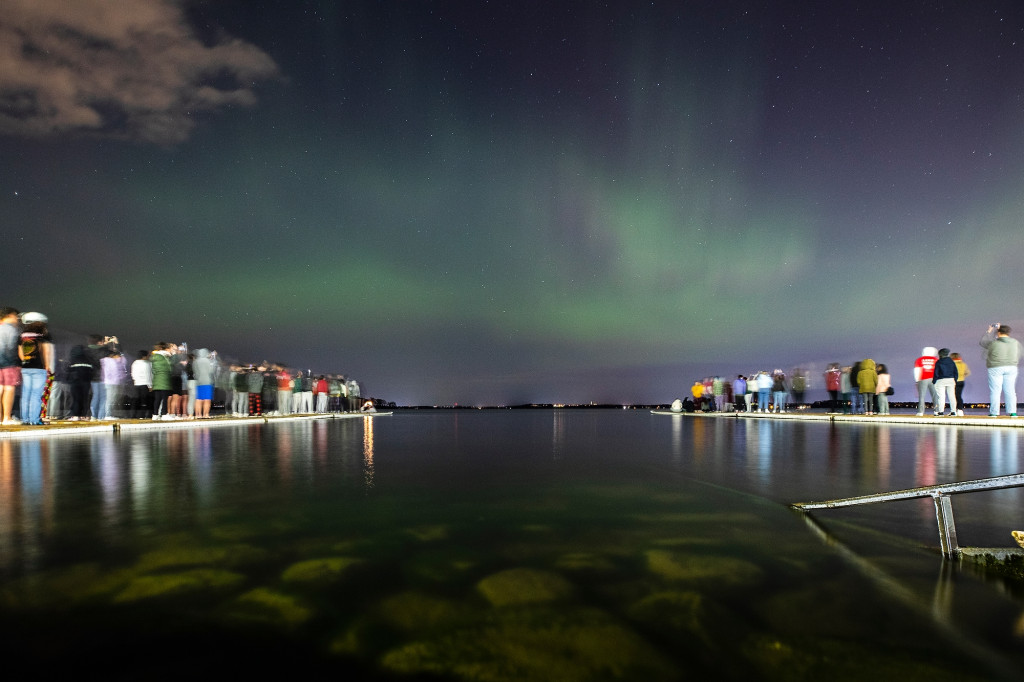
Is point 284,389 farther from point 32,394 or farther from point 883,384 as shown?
point 883,384

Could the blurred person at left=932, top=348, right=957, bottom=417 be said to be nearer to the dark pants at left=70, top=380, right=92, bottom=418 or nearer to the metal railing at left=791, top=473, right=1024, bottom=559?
the metal railing at left=791, top=473, right=1024, bottom=559

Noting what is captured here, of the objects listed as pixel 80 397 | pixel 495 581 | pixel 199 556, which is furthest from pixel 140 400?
pixel 495 581

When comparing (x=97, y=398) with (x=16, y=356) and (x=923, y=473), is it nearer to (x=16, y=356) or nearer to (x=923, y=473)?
(x=16, y=356)

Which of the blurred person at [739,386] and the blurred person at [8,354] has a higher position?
the blurred person at [8,354]

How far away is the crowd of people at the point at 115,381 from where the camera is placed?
12328mm

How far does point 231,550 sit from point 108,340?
1456 cm

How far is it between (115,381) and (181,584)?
54.0 feet

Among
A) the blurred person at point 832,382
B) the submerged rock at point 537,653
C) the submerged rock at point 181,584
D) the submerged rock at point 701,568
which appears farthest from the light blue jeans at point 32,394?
the blurred person at point 832,382

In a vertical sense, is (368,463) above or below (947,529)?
below

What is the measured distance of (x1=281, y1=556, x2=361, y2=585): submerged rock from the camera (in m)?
3.21

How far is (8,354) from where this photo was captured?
11.9 metres

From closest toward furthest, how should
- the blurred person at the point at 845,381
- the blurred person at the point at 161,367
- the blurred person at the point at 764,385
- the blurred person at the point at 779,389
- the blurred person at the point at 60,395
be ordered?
the blurred person at the point at 60,395 → the blurred person at the point at 161,367 → the blurred person at the point at 845,381 → the blurred person at the point at 764,385 → the blurred person at the point at 779,389

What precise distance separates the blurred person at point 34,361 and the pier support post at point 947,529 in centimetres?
1560

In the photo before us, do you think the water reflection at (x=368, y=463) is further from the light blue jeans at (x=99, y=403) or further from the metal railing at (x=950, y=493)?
the light blue jeans at (x=99, y=403)
